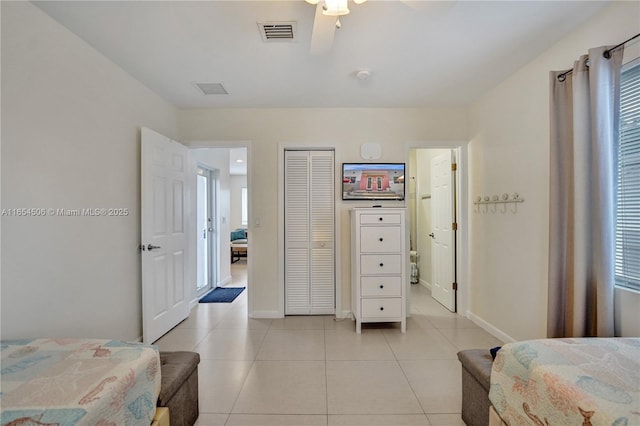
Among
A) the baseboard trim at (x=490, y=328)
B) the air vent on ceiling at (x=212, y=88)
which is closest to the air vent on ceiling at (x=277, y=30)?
the air vent on ceiling at (x=212, y=88)

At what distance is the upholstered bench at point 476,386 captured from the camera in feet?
4.75

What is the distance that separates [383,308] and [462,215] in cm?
148

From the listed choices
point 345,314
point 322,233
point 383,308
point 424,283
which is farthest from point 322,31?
point 424,283

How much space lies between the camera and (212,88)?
2807 millimetres

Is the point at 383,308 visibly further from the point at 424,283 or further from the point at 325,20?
the point at 325,20

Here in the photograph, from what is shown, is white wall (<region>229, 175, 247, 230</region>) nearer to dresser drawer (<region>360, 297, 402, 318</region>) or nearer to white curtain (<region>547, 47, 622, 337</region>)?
dresser drawer (<region>360, 297, 402, 318</region>)

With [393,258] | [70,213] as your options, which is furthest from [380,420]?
[70,213]

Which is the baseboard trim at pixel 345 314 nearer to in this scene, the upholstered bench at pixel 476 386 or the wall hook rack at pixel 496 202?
the upholstered bench at pixel 476 386

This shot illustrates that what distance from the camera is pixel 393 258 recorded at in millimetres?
2930

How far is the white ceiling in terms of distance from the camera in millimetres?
1713

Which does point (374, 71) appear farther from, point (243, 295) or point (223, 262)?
point (223, 262)

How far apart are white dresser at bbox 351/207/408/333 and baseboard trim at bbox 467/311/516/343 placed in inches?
34.5

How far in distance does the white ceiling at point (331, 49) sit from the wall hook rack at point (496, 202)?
1.13m

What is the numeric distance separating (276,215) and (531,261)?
255 cm
